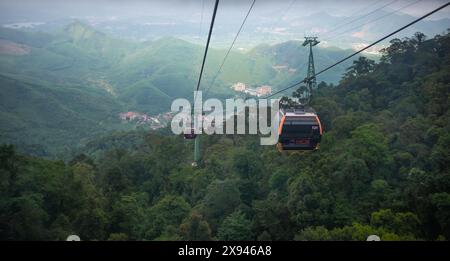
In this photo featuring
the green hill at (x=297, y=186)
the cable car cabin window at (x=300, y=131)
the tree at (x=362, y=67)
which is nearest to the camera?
the cable car cabin window at (x=300, y=131)

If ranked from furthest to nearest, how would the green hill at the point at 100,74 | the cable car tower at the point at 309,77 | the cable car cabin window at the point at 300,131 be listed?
the green hill at the point at 100,74, the cable car tower at the point at 309,77, the cable car cabin window at the point at 300,131

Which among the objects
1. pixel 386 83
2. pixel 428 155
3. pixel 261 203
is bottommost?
pixel 261 203

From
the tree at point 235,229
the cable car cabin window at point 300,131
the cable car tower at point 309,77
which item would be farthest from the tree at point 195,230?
the cable car cabin window at point 300,131

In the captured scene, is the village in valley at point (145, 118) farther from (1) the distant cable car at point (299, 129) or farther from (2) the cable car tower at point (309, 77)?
(1) the distant cable car at point (299, 129)

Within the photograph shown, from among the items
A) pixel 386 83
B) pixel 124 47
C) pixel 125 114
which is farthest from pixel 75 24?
pixel 386 83

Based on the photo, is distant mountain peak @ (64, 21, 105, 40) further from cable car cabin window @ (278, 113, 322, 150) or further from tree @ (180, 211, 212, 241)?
cable car cabin window @ (278, 113, 322, 150)

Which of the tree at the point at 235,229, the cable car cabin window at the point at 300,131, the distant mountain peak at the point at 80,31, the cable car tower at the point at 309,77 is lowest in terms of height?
the tree at the point at 235,229

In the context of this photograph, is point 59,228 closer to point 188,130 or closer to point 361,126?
point 188,130

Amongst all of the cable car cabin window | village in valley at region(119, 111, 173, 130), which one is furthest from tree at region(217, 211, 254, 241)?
village in valley at region(119, 111, 173, 130)
